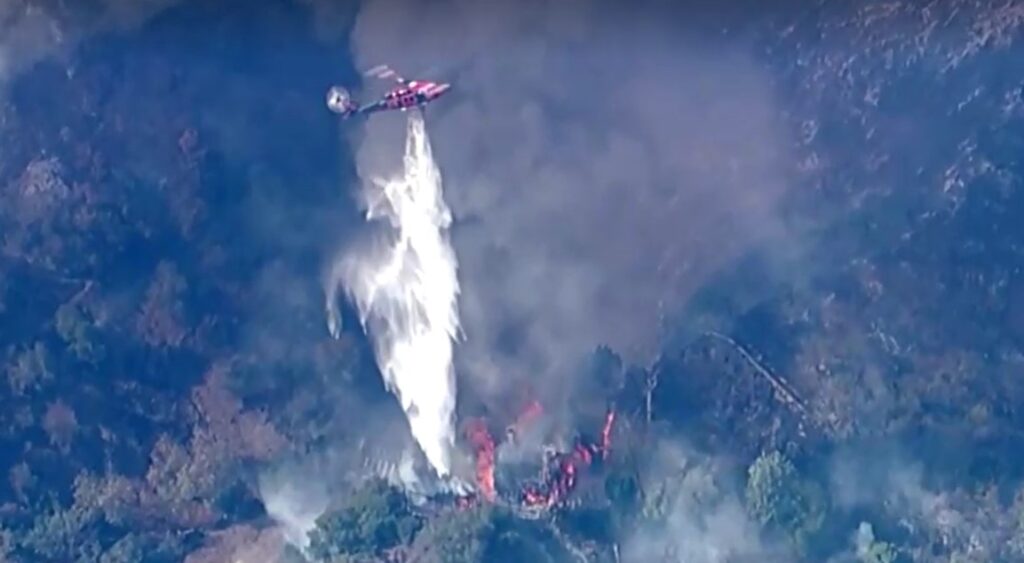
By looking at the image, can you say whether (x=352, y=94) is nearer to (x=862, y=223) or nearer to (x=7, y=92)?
(x=7, y=92)

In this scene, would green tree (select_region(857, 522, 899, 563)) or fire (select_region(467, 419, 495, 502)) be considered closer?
green tree (select_region(857, 522, 899, 563))

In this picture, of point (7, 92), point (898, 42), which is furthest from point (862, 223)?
point (7, 92)

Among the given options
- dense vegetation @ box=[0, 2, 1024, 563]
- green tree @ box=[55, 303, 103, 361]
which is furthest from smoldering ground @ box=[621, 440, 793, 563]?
green tree @ box=[55, 303, 103, 361]

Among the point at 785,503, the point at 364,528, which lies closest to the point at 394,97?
the point at 364,528

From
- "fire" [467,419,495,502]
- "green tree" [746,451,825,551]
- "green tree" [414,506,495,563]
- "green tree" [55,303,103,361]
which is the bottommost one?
"green tree" [414,506,495,563]

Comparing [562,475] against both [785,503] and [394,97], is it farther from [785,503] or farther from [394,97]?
[394,97]

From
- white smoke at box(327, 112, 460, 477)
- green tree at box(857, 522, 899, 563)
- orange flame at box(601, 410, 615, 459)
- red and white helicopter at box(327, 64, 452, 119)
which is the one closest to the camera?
green tree at box(857, 522, 899, 563)

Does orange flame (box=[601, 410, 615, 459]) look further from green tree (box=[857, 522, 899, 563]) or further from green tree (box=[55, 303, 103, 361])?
green tree (box=[55, 303, 103, 361])

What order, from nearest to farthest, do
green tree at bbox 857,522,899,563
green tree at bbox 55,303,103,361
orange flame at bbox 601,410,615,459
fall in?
1. green tree at bbox 857,522,899,563
2. orange flame at bbox 601,410,615,459
3. green tree at bbox 55,303,103,361
